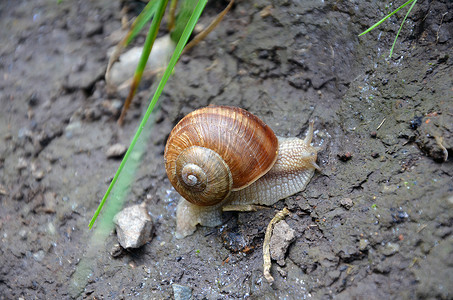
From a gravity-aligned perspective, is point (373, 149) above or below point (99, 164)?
above

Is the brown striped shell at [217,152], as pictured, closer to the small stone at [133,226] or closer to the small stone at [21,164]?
the small stone at [133,226]

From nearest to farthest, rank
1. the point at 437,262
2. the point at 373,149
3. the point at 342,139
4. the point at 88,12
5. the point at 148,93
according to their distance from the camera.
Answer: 1. the point at 437,262
2. the point at 373,149
3. the point at 342,139
4. the point at 148,93
5. the point at 88,12

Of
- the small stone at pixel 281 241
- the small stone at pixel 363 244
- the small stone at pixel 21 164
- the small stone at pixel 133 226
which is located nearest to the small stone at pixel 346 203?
the small stone at pixel 363 244

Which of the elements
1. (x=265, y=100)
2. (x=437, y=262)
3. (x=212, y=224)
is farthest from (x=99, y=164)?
(x=437, y=262)

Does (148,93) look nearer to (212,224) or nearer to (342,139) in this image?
(212,224)

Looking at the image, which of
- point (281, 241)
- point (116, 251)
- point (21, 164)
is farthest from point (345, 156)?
point (21, 164)

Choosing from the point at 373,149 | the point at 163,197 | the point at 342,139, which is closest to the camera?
the point at 373,149
